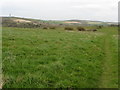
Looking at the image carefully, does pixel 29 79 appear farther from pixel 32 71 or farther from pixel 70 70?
pixel 70 70

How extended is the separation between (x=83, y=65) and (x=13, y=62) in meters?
4.83

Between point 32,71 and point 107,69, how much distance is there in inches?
206

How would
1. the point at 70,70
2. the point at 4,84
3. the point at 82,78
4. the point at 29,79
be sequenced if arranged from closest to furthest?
1. the point at 4,84
2. the point at 29,79
3. the point at 82,78
4. the point at 70,70

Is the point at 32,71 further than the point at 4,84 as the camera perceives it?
Yes

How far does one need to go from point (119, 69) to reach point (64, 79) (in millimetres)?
4900

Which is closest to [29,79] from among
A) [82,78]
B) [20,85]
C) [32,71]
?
[20,85]

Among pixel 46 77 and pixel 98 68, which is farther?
pixel 98 68

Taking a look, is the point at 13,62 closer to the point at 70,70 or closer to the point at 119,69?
the point at 70,70

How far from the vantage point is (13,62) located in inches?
539

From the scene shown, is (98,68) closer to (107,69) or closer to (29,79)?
(107,69)

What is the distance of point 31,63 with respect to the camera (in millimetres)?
13984

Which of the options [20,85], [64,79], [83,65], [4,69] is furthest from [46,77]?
[83,65]

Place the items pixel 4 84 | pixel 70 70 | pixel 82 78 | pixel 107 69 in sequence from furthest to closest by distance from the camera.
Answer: pixel 107 69 → pixel 70 70 → pixel 82 78 → pixel 4 84

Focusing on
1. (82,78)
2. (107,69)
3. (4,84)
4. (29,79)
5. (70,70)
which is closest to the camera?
(4,84)
